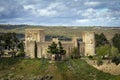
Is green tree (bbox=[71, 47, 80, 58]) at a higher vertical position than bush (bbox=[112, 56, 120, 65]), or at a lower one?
higher

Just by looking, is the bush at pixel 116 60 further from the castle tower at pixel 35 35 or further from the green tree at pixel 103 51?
the castle tower at pixel 35 35

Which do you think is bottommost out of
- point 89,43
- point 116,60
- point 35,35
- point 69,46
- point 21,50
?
point 116,60

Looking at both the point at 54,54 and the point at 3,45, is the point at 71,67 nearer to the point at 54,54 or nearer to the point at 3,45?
the point at 54,54

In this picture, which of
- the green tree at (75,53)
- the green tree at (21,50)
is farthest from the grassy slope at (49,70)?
the green tree at (21,50)

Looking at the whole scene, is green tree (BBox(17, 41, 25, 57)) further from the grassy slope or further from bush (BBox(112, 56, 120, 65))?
bush (BBox(112, 56, 120, 65))

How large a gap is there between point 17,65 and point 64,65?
42.6 ft

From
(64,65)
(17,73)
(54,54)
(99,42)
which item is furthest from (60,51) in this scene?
A: (99,42)

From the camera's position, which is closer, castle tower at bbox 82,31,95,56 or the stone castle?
the stone castle

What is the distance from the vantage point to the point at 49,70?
10612 cm

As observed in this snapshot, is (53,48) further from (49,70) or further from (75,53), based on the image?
(49,70)

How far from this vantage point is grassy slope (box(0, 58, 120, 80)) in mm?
102188

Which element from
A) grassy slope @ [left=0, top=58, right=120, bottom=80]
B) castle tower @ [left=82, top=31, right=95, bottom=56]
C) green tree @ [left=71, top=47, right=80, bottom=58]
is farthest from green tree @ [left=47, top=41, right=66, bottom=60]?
castle tower @ [left=82, top=31, right=95, bottom=56]

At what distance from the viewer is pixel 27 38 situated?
130875mm

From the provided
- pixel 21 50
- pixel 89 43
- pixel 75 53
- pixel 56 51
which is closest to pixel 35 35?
pixel 21 50
